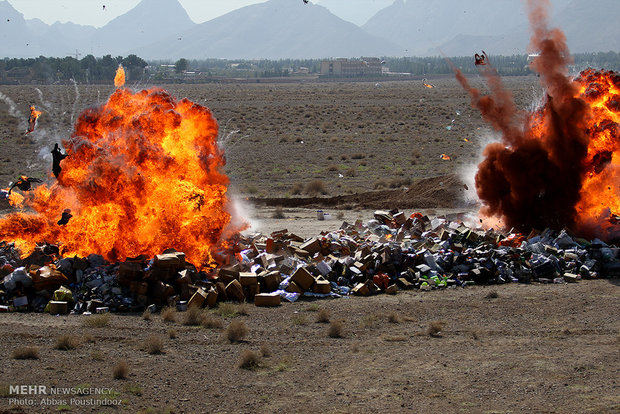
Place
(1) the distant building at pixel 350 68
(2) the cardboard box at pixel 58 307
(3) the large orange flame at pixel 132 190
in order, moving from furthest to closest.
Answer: (1) the distant building at pixel 350 68, (3) the large orange flame at pixel 132 190, (2) the cardboard box at pixel 58 307

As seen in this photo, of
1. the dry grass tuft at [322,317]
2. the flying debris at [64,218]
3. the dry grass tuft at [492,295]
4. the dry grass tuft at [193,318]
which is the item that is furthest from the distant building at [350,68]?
the dry grass tuft at [193,318]

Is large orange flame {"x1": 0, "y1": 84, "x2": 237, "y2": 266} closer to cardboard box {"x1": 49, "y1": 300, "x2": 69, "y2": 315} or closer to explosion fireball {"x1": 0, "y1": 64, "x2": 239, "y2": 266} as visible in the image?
explosion fireball {"x1": 0, "y1": 64, "x2": 239, "y2": 266}

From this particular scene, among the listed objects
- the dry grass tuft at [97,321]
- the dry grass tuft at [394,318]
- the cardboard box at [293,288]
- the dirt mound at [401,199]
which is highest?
the dirt mound at [401,199]

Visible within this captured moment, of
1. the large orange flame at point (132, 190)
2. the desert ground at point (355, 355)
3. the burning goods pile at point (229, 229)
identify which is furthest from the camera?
the large orange flame at point (132, 190)

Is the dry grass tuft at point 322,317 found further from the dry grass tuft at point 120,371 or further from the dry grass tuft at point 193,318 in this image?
the dry grass tuft at point 120,371

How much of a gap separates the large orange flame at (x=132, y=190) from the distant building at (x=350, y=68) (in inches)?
5621

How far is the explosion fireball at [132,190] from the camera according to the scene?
51.0 ft

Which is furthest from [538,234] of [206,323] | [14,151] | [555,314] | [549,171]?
[14,151]

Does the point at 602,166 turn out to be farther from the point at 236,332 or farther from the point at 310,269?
the point at 236,332

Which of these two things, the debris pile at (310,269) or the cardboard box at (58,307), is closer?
the cardboard box at (58,307)

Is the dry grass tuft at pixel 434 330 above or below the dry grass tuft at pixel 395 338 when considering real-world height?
above

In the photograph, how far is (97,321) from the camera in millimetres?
13023

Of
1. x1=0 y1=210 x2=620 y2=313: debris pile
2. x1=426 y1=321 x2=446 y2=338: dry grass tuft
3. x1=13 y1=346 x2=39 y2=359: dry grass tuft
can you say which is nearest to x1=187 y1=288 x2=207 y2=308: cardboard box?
x1=0 y1=210 x2=620 y2=313: debris pile

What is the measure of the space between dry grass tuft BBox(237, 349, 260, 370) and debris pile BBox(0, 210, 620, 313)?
10.4ft
